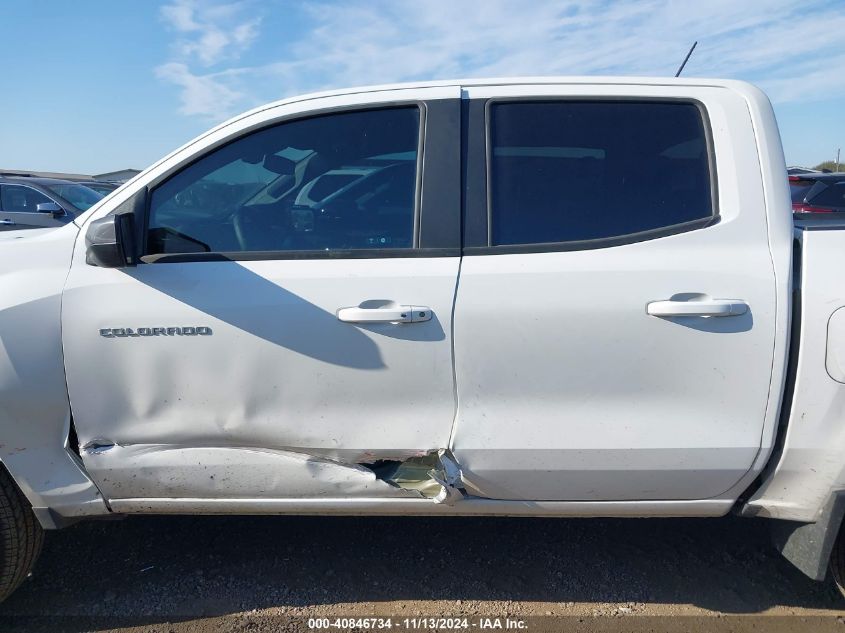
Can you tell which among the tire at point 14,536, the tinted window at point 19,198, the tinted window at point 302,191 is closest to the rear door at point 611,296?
the tinted window at point 302,191

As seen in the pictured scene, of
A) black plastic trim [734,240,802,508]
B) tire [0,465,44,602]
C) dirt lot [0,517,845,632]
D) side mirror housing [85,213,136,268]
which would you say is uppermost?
side mirror housing [85,213,136,268]

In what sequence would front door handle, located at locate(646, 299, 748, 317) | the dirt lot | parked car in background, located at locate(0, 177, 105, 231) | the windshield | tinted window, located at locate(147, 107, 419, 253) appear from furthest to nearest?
the windshield → parked car in background, located at locate(0, 177, 105, 231) → the dirt lot → tinted window, located at locate(147, 107, 419, 253) → front door handle, located at locate(646, 299, 748, 317)

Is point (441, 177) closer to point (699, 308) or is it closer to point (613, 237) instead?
point (613, 237)

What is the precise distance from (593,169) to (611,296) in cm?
49

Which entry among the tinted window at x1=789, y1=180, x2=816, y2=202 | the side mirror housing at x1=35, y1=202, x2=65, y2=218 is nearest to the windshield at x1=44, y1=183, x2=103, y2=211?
the side mirror housing at x1=35, y1=202, x2=65, y2=218

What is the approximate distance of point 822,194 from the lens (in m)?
8.23

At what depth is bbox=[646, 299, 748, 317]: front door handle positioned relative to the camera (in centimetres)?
223

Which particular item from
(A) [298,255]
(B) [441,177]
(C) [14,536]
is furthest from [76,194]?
(B) [441,177]

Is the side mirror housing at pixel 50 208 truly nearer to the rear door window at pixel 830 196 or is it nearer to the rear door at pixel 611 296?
the rear door at pixel 611 296

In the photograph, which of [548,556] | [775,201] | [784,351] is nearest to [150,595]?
[548,556]

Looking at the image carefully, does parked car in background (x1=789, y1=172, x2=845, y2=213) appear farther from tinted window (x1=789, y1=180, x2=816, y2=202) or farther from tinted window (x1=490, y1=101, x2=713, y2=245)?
tinted window (x1=490, y1=101, x2=713, y2=245)

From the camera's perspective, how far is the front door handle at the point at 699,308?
2230 millimetres

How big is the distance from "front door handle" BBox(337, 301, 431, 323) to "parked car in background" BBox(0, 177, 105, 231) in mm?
8794

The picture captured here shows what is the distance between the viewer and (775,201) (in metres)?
2.33
